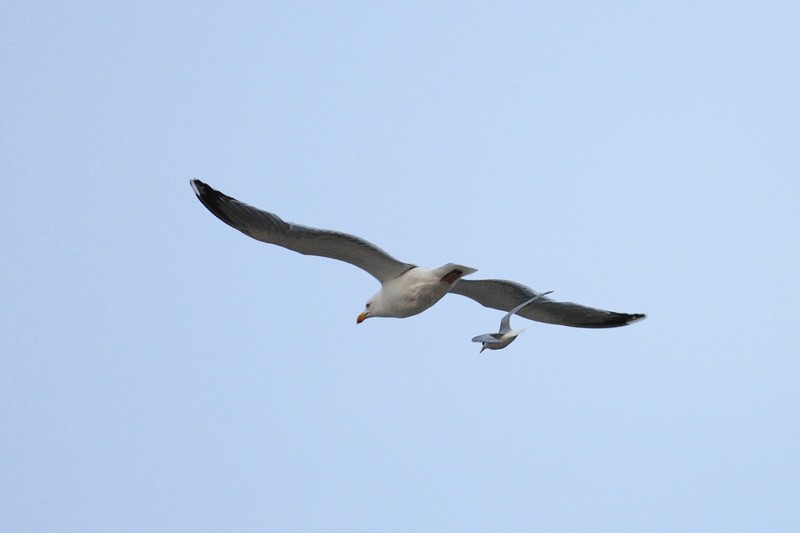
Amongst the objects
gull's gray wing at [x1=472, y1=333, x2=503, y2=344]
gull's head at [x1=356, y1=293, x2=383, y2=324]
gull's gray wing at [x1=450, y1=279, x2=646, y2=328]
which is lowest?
gull's gray wing at [x1=472, y1=333, x2=503, y2=344]

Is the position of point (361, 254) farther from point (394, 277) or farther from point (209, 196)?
point (209, 196)

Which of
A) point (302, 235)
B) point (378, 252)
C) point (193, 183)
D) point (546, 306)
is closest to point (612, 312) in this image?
point (546, 306)

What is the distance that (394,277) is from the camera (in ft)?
59.7

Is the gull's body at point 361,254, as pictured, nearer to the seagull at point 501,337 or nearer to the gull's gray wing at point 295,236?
the gull's gray wing at point 295,236

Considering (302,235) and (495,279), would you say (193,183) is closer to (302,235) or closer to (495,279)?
(302,235)

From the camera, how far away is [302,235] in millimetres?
16734

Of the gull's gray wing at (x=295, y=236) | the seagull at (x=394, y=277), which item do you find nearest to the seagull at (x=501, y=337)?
the seagull at (x=394, y=277)

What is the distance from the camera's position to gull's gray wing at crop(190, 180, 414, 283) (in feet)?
53.2

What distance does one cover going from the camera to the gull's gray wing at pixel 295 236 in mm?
16219

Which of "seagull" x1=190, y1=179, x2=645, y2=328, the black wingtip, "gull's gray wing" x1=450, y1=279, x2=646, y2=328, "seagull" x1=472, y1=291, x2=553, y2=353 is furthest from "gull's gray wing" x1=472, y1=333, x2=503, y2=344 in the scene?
the black wingtip

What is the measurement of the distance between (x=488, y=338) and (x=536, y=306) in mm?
2953

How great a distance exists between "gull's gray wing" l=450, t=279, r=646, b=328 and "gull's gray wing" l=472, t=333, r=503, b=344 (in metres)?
1.94

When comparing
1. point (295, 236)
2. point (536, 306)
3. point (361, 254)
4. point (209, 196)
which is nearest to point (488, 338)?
point (361, 254)

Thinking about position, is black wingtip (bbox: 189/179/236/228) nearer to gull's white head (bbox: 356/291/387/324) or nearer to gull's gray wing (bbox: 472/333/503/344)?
gull's white head (bbox: 356/291/387/324)
